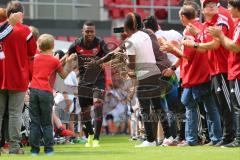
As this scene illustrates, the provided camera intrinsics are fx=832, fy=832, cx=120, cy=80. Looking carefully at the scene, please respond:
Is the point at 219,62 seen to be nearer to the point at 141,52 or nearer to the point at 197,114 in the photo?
the point at 197,114

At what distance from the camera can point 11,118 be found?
11656 mm

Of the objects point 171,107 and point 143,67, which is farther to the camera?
point 171,107

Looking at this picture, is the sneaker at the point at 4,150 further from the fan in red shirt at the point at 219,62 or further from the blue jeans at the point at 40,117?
the fan in red shirt at the point at 219,62

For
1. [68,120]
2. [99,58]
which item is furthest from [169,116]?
[68,120]

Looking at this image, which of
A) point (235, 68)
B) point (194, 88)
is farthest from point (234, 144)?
point (194, 88)

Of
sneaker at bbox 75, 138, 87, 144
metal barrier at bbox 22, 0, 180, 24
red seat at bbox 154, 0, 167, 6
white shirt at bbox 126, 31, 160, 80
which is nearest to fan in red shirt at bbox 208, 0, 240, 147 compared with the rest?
white shirt at bbox 126, 31, 160, 80

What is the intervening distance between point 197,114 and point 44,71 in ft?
9.12

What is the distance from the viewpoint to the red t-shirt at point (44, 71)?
11.1 meters

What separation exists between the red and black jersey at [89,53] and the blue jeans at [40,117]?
361cm

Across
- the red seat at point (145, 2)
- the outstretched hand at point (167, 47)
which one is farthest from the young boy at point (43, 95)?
the red seat at point (145, 2)

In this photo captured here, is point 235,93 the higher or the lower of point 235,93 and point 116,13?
the lower

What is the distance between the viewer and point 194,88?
1254cm

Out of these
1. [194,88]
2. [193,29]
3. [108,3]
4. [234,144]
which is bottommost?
[234,144]

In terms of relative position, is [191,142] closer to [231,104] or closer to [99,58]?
[231,104]
